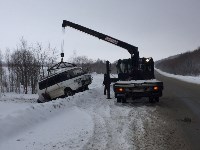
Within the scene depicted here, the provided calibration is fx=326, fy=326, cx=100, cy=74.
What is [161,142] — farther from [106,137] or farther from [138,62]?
[138,62]

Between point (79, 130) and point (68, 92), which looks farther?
point (68, 92)

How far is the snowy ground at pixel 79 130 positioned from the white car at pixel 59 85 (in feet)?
32.2

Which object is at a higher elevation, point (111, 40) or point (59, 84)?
point (111, 40)

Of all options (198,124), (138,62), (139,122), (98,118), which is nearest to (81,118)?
(98,118)

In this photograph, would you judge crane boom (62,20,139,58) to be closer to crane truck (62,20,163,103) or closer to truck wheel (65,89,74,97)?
crane truck (62,20,163,103)

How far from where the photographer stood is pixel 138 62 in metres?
19.7

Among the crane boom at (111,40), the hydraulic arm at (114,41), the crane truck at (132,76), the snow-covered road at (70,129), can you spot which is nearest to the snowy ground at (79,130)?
the snow-covered road at (70,129)

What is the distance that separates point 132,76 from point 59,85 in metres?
6.34

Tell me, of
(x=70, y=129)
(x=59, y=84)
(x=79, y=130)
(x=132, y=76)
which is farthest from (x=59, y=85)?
(x=79, y=130)

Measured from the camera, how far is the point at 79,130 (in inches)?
376

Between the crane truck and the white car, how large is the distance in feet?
12.8

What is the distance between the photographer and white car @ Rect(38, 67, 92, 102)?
23328mm

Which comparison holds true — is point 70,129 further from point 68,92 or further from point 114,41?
point 68,92

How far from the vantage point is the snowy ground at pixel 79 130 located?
311 inches
